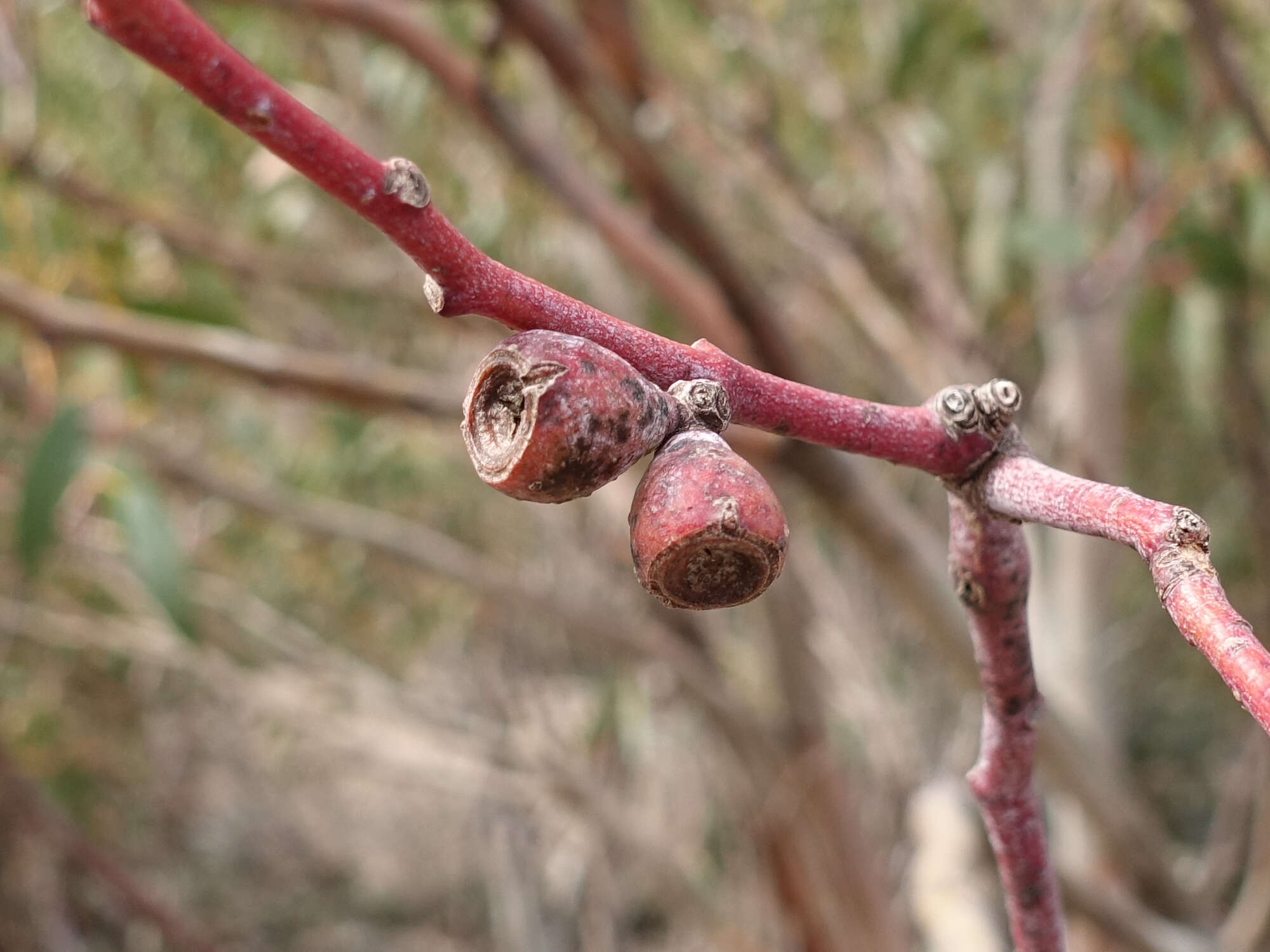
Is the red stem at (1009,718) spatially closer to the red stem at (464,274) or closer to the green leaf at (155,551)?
the red stem at (464,274)

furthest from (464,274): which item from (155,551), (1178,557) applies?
(155,551)

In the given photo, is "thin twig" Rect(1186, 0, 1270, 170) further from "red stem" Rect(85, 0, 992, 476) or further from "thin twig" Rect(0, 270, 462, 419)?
"red stem" Rect(85, 0, 992, 476)

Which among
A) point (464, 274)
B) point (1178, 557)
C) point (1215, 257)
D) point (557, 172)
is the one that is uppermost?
point (557, 172)

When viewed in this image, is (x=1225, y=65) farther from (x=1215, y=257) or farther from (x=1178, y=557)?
(x=1178, y=557)

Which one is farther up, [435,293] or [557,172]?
[557,172]

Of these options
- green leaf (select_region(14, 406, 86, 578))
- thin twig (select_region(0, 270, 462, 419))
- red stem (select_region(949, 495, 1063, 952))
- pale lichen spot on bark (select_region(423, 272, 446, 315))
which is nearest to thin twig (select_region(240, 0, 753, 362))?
thin twig (select_region(0, 270, 462, 419))

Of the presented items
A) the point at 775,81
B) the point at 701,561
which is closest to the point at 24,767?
the point at 775,81

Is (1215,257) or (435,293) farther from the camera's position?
(1215,257)
